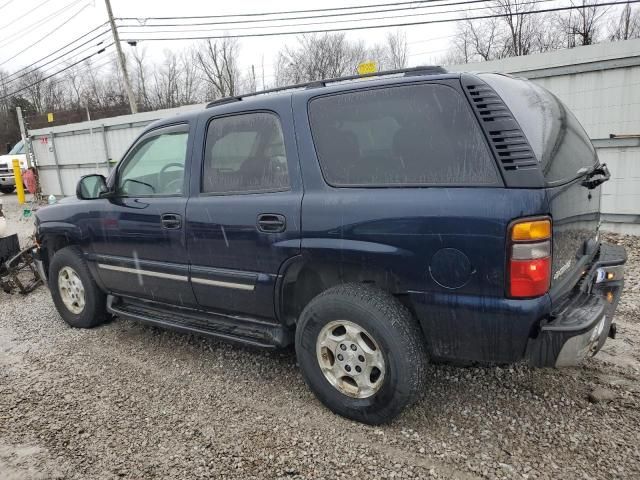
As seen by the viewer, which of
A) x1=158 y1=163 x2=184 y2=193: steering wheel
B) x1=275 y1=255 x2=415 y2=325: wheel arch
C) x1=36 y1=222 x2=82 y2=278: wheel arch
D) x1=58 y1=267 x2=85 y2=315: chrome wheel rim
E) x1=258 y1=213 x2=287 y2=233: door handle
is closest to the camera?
x1=275 y1=255 x2=415 y2=325: wheel arch

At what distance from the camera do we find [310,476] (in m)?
2.42

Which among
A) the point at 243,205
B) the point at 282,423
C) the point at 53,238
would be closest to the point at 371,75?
the point at 243,205

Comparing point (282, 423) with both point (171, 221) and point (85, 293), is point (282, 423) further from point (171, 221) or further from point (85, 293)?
point (85, 293)

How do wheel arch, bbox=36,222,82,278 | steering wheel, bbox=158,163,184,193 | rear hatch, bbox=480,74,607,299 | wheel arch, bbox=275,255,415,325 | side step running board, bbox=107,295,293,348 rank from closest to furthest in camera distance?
rear hatch, bbox=480,74,607,299 < wheel arch, bbox=275,255,415,325 < side step running board, bbox=107,295,293,348 < steering wheel, bbox=158,163,184,193 < wheel arch, bbox=36,222,82,278

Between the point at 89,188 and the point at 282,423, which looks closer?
the point at 282,423

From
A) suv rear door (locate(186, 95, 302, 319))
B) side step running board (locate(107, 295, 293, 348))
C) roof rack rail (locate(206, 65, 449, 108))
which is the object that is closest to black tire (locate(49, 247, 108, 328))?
side step running board (locate(107, 295, 293, 348))

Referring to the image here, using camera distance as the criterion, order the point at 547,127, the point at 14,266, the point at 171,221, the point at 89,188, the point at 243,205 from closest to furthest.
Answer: the point at 547,127
the point at 243,205
the point at 171,221
the point at 89,188
the point at 14,266

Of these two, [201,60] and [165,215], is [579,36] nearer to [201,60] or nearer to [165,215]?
[201,60]

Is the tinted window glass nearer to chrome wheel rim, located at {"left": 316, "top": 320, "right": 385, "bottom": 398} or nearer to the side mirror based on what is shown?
chrome wheel rim, located at {"left": 316, "top": 320, "right": 385, "bottom": 398}

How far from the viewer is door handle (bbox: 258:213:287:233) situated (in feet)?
9.55

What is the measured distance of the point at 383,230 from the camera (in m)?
2.54

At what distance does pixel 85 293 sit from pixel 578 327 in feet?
13.2

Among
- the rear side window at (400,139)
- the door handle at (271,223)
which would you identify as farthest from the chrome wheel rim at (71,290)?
the rear side window at (400,139)

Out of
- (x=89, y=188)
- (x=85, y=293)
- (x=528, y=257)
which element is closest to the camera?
(x=528, y=257)
